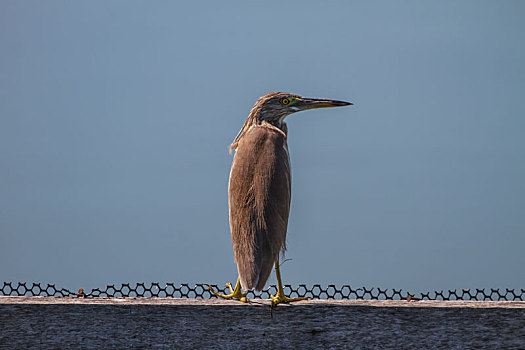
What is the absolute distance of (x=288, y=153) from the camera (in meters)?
3.49

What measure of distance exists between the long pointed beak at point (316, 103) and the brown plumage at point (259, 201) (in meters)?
0.45

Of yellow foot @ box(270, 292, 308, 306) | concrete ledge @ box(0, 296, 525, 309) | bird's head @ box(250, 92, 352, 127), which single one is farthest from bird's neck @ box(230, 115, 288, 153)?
concrete ledge @ box(0, 296, 525, 309)

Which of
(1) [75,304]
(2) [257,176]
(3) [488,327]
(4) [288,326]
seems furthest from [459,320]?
(1) [75,304]

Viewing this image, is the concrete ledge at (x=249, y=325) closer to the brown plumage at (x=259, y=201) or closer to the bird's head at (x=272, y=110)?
the brown plumage at (x=259, y=201)

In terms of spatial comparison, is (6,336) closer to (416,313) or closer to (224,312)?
(224,312)

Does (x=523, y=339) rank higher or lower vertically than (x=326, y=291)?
lower

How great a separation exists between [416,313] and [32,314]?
64.3 inches

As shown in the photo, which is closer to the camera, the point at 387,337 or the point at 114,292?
the point at 387,337

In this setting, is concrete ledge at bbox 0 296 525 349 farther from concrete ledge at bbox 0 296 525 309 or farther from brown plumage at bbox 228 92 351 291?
brown plumage at bbox 228 92 351 291

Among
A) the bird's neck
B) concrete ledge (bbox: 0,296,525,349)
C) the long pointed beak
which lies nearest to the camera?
concrete ledge (bbox: 0,296,525,349)

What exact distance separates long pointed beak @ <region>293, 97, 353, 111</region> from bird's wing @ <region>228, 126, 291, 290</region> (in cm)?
62

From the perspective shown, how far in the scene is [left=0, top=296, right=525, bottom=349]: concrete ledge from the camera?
7.58ft

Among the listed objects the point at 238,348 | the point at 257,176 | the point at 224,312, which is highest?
the point at 257,176

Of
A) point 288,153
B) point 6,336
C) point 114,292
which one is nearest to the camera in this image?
point 6,336
